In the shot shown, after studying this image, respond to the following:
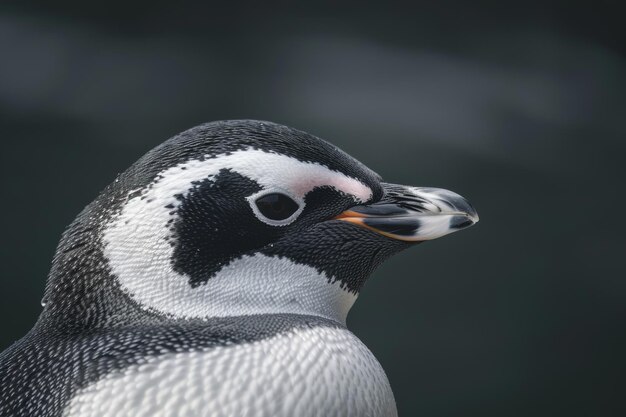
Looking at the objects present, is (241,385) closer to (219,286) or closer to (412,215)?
(219,286)

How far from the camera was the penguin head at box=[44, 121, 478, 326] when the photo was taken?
430 mm

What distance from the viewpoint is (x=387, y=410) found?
1.46 ft

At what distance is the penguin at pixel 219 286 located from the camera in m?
0.38

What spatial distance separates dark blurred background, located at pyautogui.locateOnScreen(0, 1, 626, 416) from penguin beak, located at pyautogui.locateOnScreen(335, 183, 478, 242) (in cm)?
62

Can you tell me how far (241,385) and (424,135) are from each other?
2.82 ft

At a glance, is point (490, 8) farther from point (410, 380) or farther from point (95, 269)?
point (95, 269)

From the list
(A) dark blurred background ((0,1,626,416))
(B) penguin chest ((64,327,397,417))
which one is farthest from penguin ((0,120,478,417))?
(A) dark blurred background ((0,1,626,416))

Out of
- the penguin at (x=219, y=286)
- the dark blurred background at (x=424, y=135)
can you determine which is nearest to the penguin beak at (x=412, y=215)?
the penguin at (x=219, y=286)

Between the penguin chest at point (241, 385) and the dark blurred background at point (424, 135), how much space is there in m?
0.70

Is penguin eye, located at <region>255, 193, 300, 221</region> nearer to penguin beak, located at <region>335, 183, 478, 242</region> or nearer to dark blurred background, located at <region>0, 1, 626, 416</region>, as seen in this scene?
penguin beak, located at <region>335, 183, 478, 242</region>

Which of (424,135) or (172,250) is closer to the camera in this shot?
(172,250)

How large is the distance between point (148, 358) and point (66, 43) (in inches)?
35.1

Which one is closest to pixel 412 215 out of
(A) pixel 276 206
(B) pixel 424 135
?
(A) pixel 276 206

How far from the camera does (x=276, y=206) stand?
451mm
